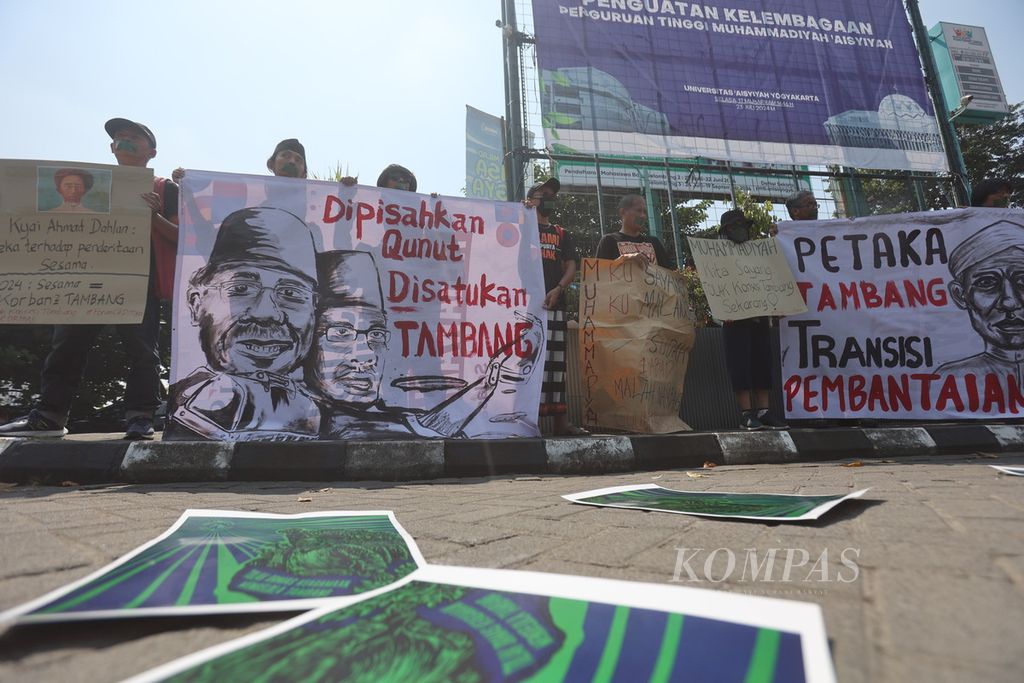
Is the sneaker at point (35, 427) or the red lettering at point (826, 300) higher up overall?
the red lettering at point (826, 300)

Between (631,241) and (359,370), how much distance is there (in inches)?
90.7

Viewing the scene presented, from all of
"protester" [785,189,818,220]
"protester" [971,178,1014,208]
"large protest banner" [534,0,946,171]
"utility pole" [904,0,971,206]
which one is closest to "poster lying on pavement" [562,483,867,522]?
"protester" [785,189,818,220]

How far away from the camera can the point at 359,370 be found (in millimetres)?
3414

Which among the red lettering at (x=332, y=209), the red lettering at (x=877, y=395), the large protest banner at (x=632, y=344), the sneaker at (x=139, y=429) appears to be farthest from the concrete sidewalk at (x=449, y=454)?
the red lettering at (x=332, y=209)

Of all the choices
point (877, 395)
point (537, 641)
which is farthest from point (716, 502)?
point (877, 395)

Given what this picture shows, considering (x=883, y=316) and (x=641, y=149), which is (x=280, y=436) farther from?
(x=641, y=149)

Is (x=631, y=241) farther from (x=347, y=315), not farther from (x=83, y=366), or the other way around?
(x=83, y=366)

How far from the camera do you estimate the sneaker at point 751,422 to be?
4.06 m

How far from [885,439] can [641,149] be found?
5.08m

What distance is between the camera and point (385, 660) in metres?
0.74

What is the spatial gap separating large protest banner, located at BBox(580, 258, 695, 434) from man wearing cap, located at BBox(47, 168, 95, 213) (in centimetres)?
321

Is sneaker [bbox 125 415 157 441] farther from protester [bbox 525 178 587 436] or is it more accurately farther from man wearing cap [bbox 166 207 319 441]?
protester [bbox 525 178 587 436]

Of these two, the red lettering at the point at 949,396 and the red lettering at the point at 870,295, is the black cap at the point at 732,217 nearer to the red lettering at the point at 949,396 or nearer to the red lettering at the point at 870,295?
the red lettering at the point at 870,295

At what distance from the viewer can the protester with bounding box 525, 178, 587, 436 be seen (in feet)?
13.3
